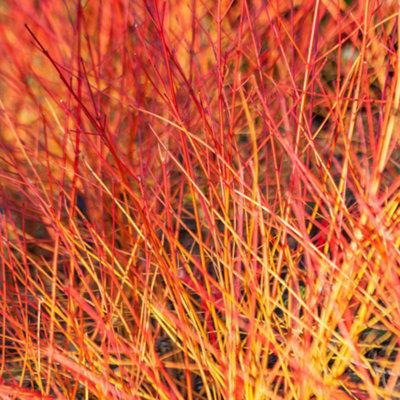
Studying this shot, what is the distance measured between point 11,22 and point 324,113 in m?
1.54

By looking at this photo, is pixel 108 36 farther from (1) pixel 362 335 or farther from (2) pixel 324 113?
(1) pixel 362 335

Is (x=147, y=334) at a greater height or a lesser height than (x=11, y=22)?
lesser

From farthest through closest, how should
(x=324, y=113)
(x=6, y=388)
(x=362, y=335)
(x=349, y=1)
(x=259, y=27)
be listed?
(x=324, y=113)
(x=349, y=1)
(x=259, y=27)
(x=362, y=335)
(x=6, y=388)

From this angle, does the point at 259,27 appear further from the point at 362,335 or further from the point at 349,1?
the point at 362,335

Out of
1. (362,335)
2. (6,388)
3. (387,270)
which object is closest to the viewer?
(387,270)

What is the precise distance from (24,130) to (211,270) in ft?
3.49

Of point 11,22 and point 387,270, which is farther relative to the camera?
point 11,22

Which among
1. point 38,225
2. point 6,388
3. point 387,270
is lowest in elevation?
point 38,225

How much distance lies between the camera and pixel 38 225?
271 cm

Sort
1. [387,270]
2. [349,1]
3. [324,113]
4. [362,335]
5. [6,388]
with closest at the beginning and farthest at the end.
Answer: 1. [387,270]
2. [6,388]
3. [362,335]
4. [349,1]
5. [324,113]

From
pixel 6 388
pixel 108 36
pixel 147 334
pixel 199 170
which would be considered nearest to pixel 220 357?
pixel 147 334

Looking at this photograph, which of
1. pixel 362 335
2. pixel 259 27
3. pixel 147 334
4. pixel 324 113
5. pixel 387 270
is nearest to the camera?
pixel 387 270

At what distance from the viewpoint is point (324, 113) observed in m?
2.84

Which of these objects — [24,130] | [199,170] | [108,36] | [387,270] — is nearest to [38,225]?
[24,130]
